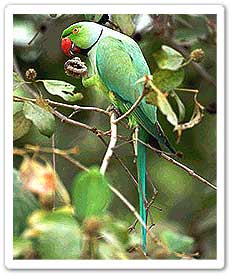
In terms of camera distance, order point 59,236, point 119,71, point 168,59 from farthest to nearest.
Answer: point 119,71
point 168,59
point 59,236

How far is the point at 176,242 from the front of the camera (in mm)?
1604

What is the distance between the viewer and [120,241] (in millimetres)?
1458

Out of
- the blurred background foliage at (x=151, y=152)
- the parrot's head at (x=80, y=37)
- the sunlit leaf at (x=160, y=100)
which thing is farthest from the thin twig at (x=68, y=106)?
the sunlit leaf at (x=160, y=100)

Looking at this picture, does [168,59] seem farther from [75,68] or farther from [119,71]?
[75,68]

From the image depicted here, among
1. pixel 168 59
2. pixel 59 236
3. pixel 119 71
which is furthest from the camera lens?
pixel 119 71

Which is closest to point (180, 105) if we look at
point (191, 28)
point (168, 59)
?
point (168, 59)

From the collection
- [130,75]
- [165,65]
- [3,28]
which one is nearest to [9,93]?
[3,28]

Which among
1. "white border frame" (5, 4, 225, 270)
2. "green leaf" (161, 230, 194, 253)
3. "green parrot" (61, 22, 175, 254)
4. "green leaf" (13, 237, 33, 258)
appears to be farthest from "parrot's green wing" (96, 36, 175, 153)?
"green leaf" (13, 237, 33, 258)

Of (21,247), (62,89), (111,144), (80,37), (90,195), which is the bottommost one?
(21,247)

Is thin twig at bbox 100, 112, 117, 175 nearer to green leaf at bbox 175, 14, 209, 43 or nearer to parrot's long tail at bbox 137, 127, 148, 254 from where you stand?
parrot's long tail at bbox 137, 127, 148, 254

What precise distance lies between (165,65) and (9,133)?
1.35 ft

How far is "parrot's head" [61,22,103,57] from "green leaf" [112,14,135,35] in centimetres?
4

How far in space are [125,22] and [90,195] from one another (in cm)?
44
